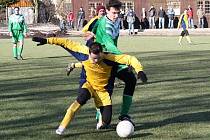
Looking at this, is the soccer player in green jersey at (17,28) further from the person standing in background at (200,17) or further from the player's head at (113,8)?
the person standing in background at (200,17)

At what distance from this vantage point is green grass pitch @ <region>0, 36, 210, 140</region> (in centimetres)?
860

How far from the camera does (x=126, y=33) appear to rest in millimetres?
46938

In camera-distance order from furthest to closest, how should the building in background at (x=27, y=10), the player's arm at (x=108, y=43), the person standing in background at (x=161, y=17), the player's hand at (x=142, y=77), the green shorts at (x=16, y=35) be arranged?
the building in background at (x=27, y=10), the person standing in background at (x=161, y=17), the green shorts at (x=16, y=35), the player's arm at (x=108, y=43), the player's hand at (x=142, y=77)

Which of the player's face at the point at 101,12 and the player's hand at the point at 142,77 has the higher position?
the player's face at the point at 101,12

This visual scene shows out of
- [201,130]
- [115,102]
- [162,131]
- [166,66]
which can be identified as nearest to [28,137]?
[162,131]

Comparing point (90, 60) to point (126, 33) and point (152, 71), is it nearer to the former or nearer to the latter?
point (152, 71)

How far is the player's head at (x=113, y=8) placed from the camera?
8789 mm

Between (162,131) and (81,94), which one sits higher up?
(81,94)

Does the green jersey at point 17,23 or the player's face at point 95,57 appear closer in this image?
the player's face at point 95,57

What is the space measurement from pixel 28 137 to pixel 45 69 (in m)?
10.2

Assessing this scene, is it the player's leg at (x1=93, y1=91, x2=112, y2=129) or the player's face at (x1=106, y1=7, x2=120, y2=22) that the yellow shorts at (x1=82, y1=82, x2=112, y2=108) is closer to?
the player's leg at (x1=93, y1=91, x2=112, y2=129)

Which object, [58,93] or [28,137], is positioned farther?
[58,93]

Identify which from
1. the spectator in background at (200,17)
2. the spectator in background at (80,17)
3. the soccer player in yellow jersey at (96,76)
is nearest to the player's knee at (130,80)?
the soccer player in yellow jersey at (96,76)

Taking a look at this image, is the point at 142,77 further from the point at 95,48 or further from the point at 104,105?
the point at 104,105
